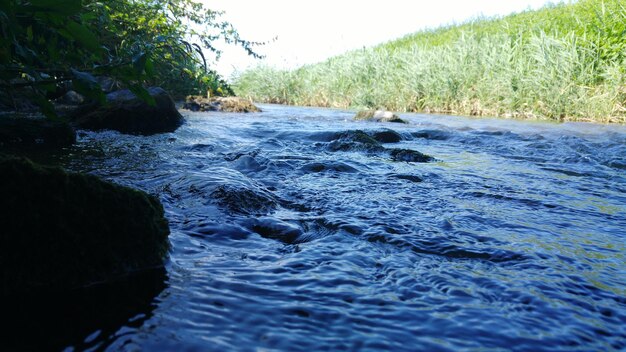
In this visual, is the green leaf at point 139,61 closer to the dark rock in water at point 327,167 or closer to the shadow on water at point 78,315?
the shadow on water at point 78,315

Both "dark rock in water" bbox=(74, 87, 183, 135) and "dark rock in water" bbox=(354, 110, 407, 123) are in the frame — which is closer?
"dark rock in water" bbox=(74, 87, 183, 135)

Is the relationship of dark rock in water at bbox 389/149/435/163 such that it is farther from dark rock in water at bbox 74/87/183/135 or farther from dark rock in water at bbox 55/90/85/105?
dark rock in water at bbox 55/90/85/105

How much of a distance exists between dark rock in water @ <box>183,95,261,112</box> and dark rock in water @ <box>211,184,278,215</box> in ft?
31.0

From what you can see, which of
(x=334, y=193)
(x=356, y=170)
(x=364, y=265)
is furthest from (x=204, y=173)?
(x=364, y=265)

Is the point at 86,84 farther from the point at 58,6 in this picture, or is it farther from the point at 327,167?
the point at 327,167

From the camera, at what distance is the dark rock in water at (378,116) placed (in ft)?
31.1

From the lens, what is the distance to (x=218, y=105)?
11922mm

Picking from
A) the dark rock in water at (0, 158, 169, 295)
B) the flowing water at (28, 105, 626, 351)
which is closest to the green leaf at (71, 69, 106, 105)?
the dark rock in water at (0, 158, 169, 295)

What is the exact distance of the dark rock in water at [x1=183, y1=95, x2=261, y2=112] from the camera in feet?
38.5

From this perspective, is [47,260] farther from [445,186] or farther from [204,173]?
[445,186]

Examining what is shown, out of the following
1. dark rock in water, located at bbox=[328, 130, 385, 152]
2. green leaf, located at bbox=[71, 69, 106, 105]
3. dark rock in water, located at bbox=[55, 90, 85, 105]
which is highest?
dark rock in water, located at bbox=[55, 90, 85, 105]

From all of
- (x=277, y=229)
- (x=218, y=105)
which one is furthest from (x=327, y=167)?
(x=218, y=105)

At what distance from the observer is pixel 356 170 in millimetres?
3930

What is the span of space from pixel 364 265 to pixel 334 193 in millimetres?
1299
